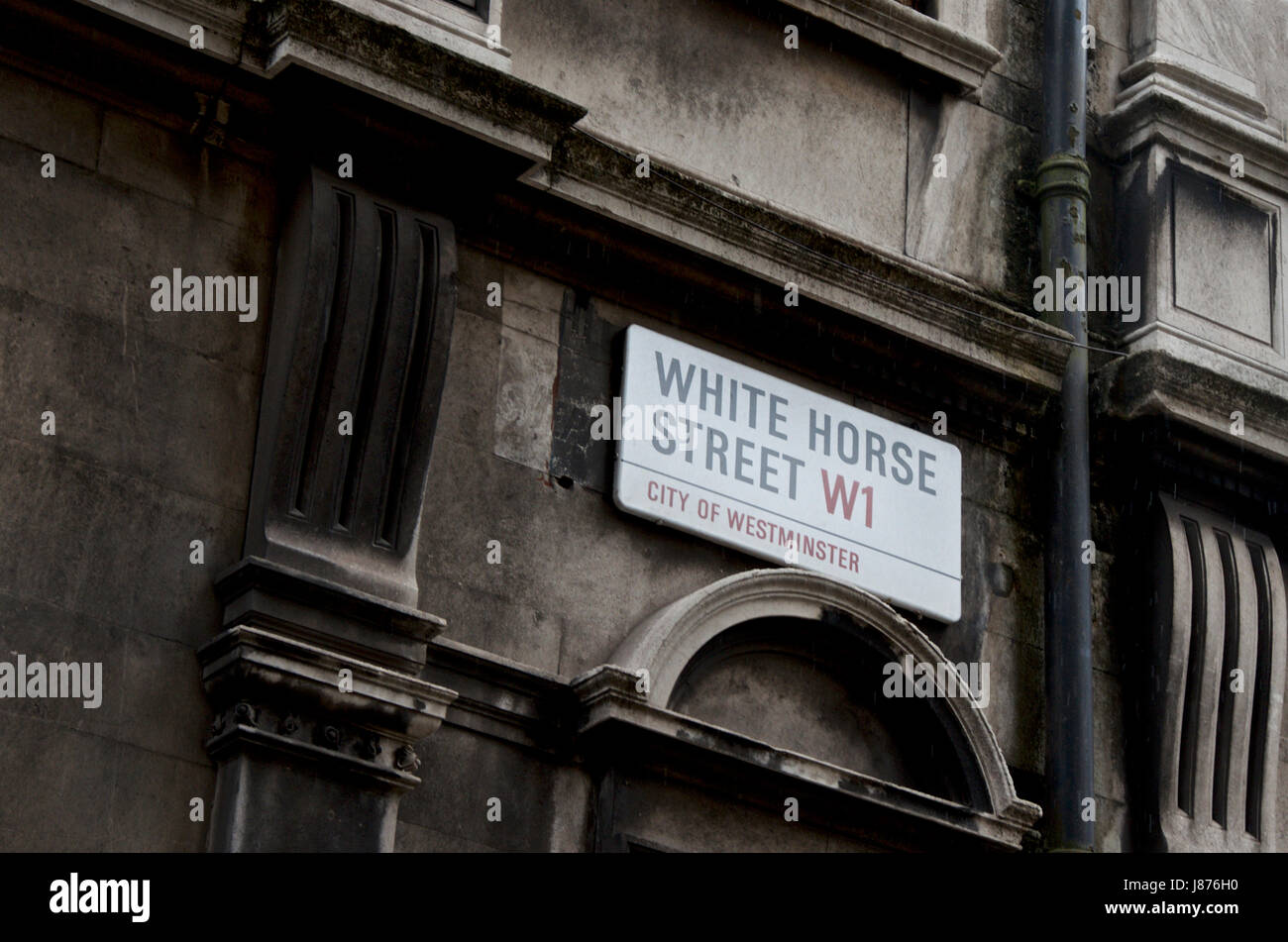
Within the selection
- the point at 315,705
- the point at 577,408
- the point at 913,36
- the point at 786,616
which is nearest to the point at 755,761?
the point at 786,616

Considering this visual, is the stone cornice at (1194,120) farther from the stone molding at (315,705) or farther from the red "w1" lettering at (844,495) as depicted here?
the stone molding at (315,705)

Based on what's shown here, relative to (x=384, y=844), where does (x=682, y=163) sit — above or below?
above

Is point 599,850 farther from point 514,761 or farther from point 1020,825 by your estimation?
point 1020,825

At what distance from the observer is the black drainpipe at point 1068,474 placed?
36.9ft

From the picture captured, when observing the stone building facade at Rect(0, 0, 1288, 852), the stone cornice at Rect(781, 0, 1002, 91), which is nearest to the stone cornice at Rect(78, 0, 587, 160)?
the stone building facade at Rect(0, 0, 1288, 852)

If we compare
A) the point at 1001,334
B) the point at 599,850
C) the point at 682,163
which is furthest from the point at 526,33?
the point at 599,850

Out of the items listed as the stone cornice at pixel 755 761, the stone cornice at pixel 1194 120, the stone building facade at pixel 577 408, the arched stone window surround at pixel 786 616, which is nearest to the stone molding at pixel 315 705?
the stone building facade at pixel 577 408

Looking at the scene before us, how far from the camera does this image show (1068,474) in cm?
1185

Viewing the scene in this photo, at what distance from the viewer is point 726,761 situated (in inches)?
400

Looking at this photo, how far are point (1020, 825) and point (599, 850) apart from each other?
6.87 feet

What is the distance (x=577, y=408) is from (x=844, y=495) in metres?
1.35

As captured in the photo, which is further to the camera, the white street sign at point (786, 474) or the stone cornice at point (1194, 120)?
the stone cornice at point (1194, 120)

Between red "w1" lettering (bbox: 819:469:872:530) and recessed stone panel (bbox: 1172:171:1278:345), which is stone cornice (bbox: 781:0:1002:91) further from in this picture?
red "w1" lettering (bbox: 819:469:872:530)

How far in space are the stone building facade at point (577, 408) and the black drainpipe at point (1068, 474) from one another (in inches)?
5.2
